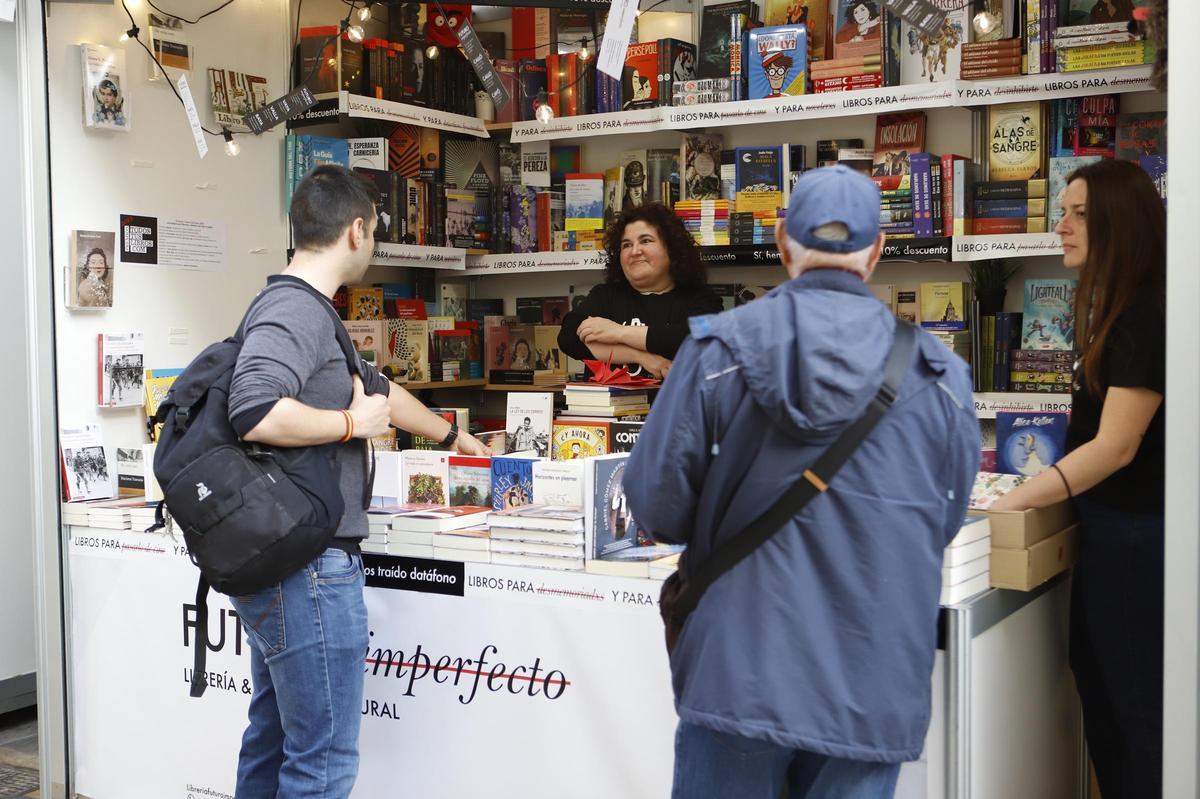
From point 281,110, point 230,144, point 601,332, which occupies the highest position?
point 281,110

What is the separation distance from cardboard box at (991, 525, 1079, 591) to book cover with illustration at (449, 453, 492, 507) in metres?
1.32

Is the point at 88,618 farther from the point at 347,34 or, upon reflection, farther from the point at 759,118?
the point at 759,118

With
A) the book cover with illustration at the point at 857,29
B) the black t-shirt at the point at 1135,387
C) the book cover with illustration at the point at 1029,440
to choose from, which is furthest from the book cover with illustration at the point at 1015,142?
the black t-shirt at the point at 1135,387

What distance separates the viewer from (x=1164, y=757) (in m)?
2.23

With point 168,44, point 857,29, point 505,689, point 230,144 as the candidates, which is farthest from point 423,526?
point 857,29

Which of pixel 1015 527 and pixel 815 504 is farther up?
pixel 815 504

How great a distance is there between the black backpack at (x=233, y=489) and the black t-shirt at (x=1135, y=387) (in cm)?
167

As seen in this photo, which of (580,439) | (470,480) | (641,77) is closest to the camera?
(470,480)

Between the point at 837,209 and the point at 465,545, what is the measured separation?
1575mm

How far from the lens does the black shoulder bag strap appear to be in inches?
69.0

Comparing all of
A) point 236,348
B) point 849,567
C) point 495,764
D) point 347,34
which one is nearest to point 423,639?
point 495,764

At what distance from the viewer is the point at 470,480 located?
326 centimetres

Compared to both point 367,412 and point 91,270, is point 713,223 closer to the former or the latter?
point 91,270

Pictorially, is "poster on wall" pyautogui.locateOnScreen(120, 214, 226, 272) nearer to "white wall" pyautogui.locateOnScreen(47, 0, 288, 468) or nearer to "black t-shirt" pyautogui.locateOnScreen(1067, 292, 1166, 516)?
"white wall" pyautogui.locateOnScreen(47, 0, 288, 468)
